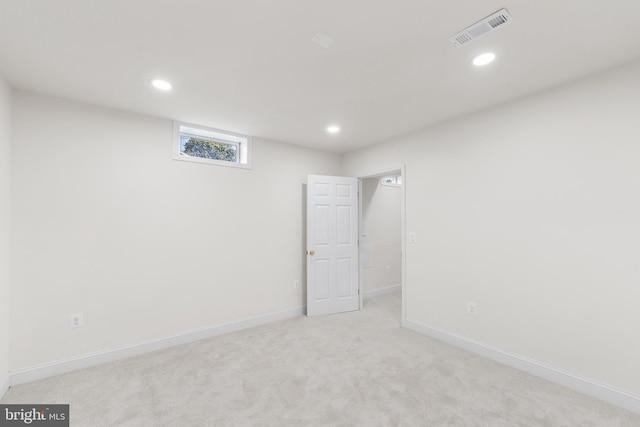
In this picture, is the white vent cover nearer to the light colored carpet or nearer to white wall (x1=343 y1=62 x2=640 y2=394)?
white wall (x1=343 y1=62 x2=640 y2=394)

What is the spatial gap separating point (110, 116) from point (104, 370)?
239 centimetres

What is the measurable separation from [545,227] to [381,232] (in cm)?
287

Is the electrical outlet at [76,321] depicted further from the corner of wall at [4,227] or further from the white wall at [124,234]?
the corner of wall at [4,227]

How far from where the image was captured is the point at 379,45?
1794 millimetres

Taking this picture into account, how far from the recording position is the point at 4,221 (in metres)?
2.19

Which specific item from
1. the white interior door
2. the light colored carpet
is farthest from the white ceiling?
the light colored carpet

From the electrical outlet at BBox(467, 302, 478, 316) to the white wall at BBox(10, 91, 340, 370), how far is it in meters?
2.32

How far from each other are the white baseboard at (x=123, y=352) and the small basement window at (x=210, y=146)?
1983 mm

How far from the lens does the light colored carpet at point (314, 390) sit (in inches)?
74.2

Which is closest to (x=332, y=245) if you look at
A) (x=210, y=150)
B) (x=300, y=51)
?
(x=210, y=150)

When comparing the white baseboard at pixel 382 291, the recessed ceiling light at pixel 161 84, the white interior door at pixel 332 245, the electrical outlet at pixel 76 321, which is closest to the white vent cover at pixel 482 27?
the recessed ceiling light at pixel 161 84

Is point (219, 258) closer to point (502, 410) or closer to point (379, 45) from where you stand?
point (379, 45)

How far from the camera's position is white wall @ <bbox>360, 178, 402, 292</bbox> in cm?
491

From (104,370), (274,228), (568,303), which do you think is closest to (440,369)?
(568,303)
